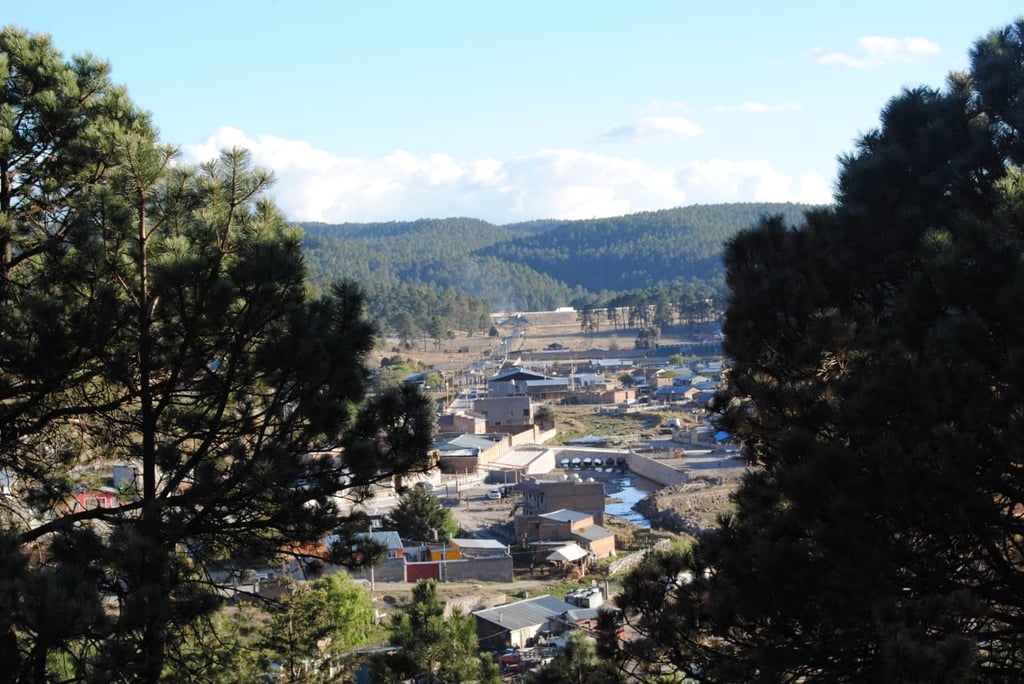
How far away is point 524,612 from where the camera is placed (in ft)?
55.2

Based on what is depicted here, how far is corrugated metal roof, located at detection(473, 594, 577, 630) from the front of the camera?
16.2m

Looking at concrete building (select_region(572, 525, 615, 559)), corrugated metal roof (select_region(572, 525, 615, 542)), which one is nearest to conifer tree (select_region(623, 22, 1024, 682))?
concrete building (select_region(572, 525, 615, 559))

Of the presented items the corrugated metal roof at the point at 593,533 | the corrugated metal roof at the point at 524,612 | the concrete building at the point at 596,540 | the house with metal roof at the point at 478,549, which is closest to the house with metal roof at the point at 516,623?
the corrugated metal roof at the point at 524,612

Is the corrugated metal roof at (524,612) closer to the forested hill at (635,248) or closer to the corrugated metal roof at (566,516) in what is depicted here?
the corrugated metal roof at (566,516)

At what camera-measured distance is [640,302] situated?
80.9 meters

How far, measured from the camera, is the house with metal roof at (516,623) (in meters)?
15.9

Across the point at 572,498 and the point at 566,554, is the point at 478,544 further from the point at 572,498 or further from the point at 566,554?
the point at 572,498

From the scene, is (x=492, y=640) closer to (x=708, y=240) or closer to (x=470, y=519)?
(x=470, y=519)

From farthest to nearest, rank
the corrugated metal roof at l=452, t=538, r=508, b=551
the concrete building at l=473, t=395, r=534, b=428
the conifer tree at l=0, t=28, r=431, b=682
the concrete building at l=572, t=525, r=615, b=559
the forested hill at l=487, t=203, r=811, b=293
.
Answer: the forested hill at l=487, t=203, r=811, b=293
the concrete building at l=473, t=395, r=534, b=428
the concrete building at l=572, t=525, r=615, b=559
the corrugated metal roof at l=452, t=538, r=508, b=551
the conifer tree at l=0, t=28, r=431, b=682

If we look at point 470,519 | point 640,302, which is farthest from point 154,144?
point 640,302

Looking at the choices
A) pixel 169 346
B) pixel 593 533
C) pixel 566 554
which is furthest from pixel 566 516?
pixel 169 346

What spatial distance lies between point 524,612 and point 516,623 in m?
0.58

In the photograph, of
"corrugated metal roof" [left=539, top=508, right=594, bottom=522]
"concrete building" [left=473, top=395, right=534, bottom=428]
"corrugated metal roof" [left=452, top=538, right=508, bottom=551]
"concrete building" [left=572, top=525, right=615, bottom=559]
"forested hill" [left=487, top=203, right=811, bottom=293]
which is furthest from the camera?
"forested hill" [left=487, top=203, right=811, bottom=293]

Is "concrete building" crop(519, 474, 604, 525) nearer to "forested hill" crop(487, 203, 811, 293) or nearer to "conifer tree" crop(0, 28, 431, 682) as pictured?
"conifer tree" crop(0, 28, 431, 682)
